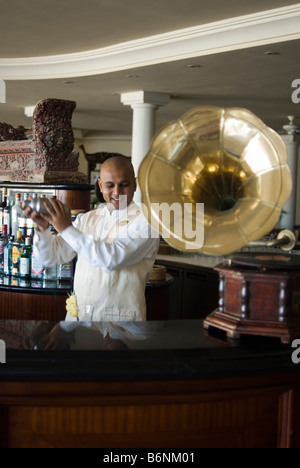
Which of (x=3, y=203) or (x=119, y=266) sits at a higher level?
(x=3, y=203)

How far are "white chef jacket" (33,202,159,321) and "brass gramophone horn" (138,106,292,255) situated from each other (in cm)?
48

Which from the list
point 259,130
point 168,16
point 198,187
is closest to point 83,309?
point 198,187

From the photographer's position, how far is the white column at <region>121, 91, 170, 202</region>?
9.92m

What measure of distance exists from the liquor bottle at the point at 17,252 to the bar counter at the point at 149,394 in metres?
Result: 2.36

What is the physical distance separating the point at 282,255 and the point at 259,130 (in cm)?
46

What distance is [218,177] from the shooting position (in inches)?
84.0

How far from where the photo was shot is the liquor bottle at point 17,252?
432 cm

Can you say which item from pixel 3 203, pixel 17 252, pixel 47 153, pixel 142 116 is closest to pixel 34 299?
pixel 17 252

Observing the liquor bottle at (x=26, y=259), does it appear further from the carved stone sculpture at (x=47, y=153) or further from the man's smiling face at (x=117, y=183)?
the man's smiling face at (x=117, y=183)

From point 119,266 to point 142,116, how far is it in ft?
25.7

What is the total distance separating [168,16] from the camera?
6.27m

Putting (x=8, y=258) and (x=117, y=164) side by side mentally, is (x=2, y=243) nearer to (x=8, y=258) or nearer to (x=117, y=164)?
(x=8, y=258)

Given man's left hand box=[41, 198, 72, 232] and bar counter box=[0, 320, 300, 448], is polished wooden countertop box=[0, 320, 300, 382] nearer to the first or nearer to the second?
bar counter box=[0, 320, 300, 448]

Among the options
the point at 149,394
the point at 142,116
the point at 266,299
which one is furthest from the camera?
the point at 142,116
